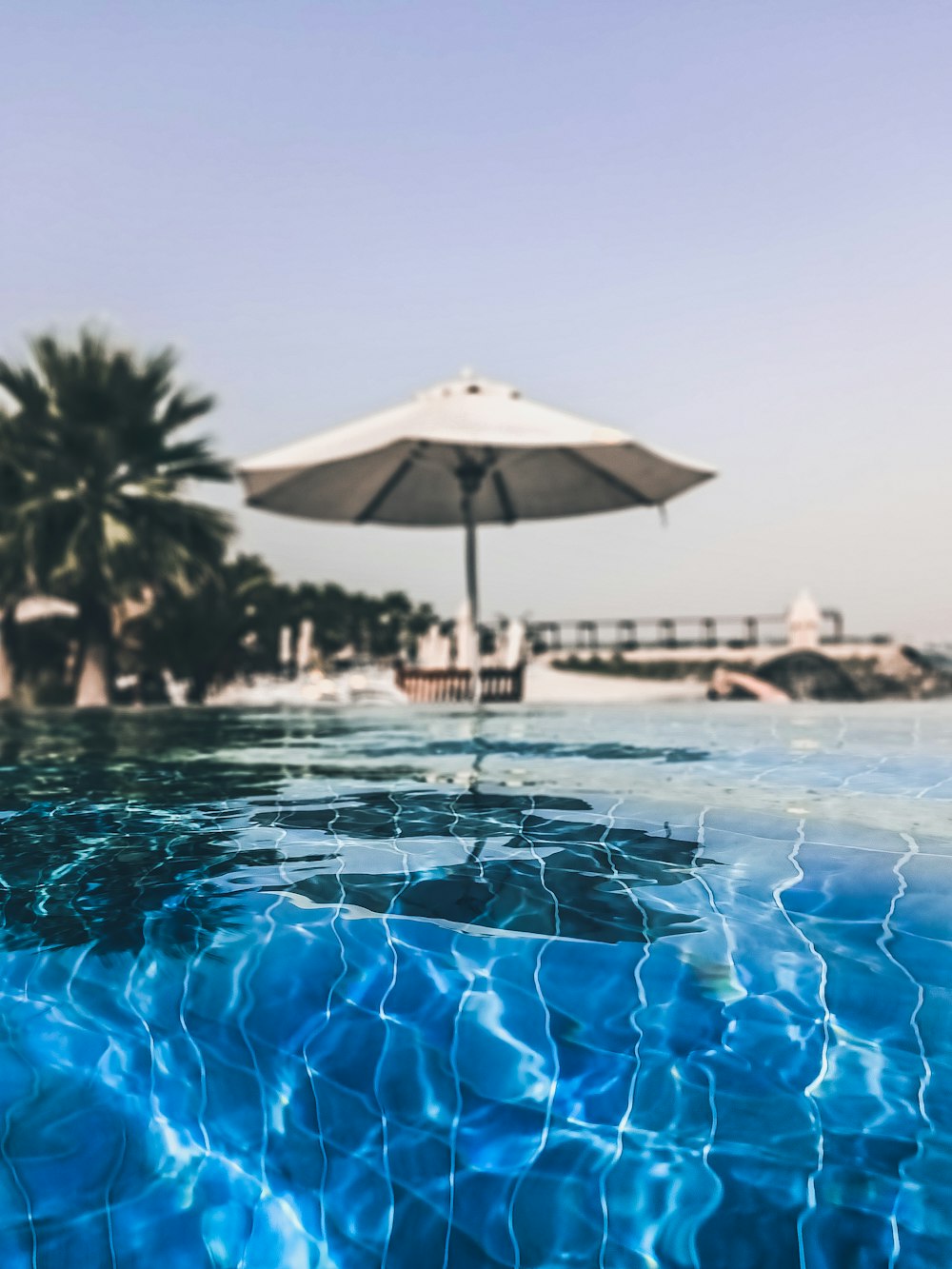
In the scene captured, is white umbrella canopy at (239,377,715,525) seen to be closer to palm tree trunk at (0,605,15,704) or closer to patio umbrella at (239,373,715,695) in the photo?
patio umbrella at (239,373,715,695)

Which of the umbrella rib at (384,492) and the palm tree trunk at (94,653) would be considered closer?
the umbrella rib at (384,492)

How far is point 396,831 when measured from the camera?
3121 millimetres

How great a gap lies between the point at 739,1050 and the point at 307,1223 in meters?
0.89

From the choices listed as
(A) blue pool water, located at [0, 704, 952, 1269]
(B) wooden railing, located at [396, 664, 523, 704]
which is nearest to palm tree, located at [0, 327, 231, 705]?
(B) wooden railing, located at [396, 664, 523, 704]

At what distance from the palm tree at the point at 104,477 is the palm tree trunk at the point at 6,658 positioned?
3913mm

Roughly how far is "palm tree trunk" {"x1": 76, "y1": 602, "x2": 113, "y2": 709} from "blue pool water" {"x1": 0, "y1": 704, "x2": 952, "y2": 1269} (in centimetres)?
1613

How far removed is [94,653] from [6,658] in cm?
419

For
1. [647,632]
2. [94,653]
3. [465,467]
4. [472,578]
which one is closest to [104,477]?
[94,653]

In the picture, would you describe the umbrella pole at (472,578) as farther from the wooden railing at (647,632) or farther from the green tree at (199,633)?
the wooden railing at (647,632)

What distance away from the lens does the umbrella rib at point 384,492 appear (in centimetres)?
1159

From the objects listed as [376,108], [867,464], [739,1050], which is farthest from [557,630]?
[739,1050]

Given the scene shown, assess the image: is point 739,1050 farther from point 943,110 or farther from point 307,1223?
point 943,110

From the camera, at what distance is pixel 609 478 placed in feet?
37.1

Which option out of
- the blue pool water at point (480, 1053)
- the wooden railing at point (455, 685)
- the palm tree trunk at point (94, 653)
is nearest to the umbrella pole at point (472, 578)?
the wooden railing at point (455, 685)
